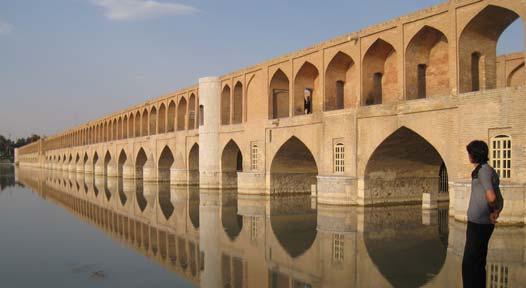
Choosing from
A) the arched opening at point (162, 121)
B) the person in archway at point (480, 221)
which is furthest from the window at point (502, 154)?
the arched opening at point (162, 121)

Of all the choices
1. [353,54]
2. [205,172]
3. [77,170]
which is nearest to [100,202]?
[205,172]

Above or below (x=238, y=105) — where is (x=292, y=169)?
below

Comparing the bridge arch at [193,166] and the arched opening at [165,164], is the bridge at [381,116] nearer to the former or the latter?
the bridge arch at [193,166]

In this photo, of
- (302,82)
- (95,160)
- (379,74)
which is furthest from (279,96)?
(95,160)

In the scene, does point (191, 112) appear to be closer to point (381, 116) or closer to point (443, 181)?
point (443, 181)

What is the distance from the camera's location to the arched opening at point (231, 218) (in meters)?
11.3

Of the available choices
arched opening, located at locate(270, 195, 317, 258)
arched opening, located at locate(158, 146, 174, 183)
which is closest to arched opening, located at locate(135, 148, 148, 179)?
arched opening, located at locate(158, 146, 174, 183)

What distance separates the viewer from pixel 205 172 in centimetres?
2355

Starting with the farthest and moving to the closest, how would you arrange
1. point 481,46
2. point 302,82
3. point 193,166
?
point 193,166
point 302,82
point 481,46

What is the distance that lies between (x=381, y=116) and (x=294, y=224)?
432 centimetres

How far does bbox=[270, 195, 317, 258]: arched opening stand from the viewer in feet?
31.2

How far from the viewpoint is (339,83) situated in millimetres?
17828

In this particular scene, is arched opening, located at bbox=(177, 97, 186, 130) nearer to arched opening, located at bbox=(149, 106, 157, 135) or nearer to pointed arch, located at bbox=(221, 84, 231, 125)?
arched opening, located at bbox=(149, 106, 157, 135)

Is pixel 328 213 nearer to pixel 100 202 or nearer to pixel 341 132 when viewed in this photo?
pixel 341 132
